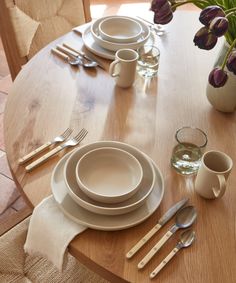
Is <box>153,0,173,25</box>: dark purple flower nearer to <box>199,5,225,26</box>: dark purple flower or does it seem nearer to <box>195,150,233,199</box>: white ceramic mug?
<box>199,5,225,26</box>: dark purple flower

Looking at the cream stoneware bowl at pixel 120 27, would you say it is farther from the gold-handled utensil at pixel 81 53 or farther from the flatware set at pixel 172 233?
the flatware set at pixel 172 233

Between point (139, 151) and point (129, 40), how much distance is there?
454 mm

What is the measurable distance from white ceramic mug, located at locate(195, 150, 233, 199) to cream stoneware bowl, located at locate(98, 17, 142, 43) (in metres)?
0.56

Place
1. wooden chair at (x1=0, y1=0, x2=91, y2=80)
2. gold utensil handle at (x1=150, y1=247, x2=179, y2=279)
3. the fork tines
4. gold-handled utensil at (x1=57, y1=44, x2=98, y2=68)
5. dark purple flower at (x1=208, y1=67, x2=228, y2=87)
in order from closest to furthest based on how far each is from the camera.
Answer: gold utensil handle at (x1=150, y1=247, x2=179, y2=279), dark purple flower at (x1=208, y1=67, x2=228, y2=87), the fork tines, gold-handled utensil at (x1=57, y1=44, x2=98, y2=68), wooden chair at (x1=0, y1=0, x2=91, y2=80)

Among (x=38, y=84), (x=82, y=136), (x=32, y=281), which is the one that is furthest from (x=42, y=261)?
(x=38, y=84)

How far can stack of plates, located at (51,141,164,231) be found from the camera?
641 millimetres

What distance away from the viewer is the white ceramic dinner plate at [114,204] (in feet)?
2.10

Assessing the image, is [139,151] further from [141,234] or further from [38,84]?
[38,84]

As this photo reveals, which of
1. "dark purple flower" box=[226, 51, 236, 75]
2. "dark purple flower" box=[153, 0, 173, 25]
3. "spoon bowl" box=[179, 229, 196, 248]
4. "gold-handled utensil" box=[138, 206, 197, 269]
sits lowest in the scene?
"spoon bowl" box=[179, 229, 196, 248]

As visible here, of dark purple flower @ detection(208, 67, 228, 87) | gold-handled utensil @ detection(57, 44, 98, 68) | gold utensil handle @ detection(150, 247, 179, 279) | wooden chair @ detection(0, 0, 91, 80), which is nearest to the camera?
gold utensil handle @ detection(150, 247, 179, 279)

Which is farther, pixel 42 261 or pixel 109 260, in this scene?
pixel 42 261

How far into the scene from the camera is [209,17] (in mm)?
665

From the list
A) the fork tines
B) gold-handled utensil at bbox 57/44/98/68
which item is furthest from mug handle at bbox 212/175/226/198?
gold-handled utensil at bbox 57/44/98/68

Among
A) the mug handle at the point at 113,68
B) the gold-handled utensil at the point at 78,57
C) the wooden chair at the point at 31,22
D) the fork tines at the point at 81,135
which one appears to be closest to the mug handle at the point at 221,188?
the fork tines at the point at 81,135
